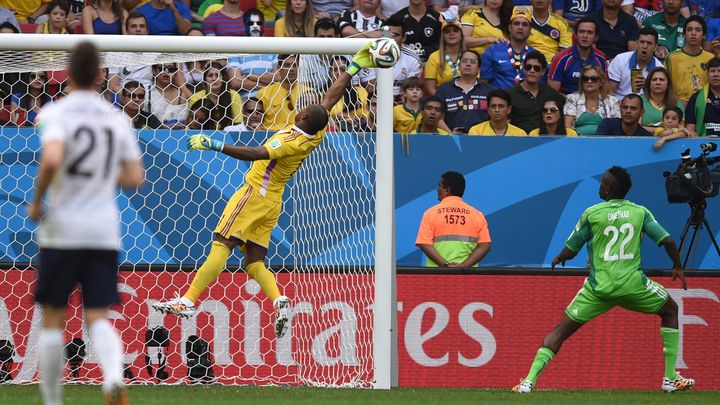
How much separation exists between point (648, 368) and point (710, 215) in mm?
2720

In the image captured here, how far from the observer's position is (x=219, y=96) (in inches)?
456

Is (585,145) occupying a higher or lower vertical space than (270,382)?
higher

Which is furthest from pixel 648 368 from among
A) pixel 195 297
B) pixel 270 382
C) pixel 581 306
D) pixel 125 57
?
pixel 125 57

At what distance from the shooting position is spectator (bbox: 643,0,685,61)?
15617mm

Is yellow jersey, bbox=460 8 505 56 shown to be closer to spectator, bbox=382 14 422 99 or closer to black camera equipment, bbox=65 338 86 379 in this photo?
spectator, bbox=382 14 422 99

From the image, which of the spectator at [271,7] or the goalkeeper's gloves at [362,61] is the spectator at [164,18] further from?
the goalkeeper's gloves at [362,61]

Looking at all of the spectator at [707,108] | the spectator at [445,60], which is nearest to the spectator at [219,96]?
the spectator at [445,60]

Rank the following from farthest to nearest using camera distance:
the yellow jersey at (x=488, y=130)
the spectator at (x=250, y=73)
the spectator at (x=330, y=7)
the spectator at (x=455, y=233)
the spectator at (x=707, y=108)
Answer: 1. the spectator at (x=330, y=7)
2. the spectator at (x=707, y=108)
3. the yellow jersey at (x=488, y=130)
4. the spectator at (x=455, y=233)
5. the spectator at (x=250, y=73)

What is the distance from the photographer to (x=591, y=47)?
14.6 metres

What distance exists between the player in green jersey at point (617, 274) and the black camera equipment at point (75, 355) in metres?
3.57

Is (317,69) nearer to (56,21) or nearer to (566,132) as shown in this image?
(566,132)

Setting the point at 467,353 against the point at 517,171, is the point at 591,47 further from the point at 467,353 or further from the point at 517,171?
the point at 467,353

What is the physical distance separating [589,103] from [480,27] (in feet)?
5.77

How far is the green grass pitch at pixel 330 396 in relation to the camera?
8.34 m
